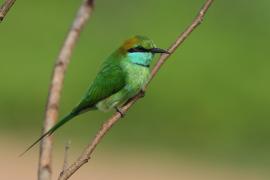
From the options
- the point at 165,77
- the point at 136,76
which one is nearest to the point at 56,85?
the point at 136,76

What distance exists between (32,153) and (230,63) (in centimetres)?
431

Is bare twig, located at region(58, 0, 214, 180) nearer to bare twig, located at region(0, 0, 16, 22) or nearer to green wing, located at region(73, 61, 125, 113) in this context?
bare twig, located at region(0, 0, 16, 22)

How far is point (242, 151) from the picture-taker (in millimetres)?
9344

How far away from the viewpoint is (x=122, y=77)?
396 cm

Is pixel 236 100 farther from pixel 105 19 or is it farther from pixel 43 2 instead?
pixel 43 2

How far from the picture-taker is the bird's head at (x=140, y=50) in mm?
3625

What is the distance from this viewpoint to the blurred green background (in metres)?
9.41

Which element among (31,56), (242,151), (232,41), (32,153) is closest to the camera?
(32,153)

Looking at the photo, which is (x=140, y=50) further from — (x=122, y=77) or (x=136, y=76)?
(x=122, y=77)

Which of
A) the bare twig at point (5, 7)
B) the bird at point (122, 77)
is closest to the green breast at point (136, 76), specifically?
the bird at point (122, 77)

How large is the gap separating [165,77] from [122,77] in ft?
23.9

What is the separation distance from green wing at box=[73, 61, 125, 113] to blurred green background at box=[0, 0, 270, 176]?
4.53m

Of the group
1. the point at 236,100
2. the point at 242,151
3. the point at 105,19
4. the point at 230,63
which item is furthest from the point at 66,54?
the point at 105,19

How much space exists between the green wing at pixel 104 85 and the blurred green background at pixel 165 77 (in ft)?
14.9
